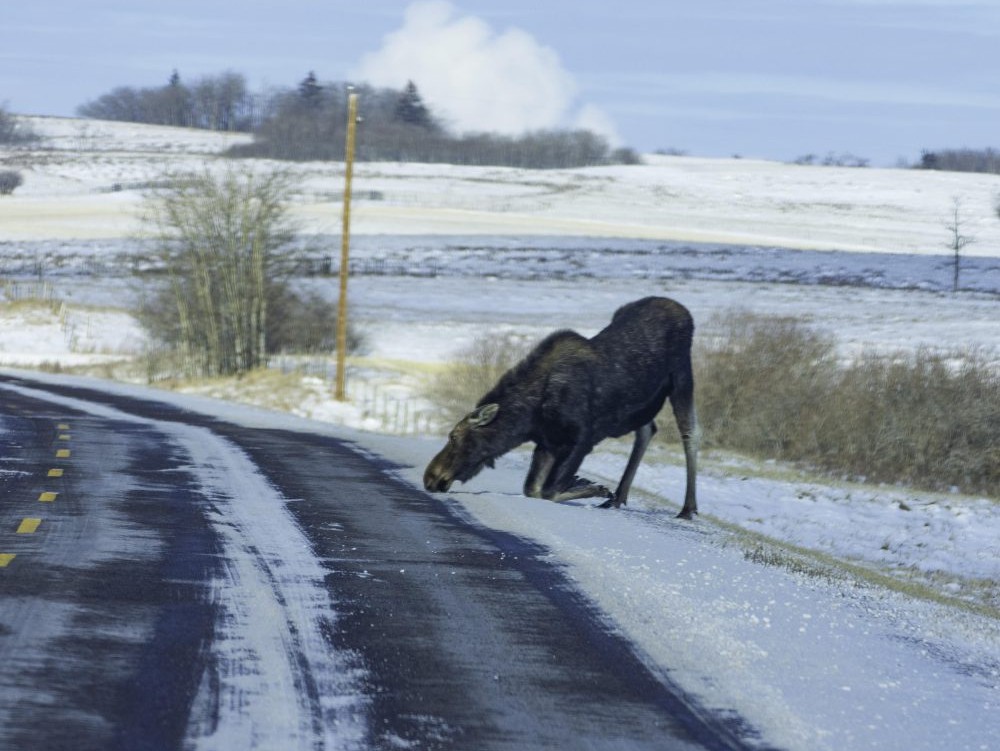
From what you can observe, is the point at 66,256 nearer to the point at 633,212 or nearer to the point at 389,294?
the point at 389,294

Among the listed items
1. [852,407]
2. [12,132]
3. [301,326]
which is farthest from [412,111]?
[852,407]

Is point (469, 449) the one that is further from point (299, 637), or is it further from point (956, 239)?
point (956, 239)

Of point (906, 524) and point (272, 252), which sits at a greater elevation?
point (272, 252)

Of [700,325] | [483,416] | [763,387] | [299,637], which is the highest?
[483,416]

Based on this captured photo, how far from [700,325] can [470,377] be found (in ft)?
24.0

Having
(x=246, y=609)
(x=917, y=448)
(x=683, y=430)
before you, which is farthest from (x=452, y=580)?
(x=917, y=448)

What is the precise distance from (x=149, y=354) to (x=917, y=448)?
1025 inches

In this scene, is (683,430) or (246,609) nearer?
(246,609)

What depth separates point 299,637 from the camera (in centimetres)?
755

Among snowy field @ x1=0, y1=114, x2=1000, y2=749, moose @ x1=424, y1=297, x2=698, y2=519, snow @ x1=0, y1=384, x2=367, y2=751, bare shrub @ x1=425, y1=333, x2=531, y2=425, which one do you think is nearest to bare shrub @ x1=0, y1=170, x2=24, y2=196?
snowy field @ x1=0, y1=114, x2=1000, y2=749

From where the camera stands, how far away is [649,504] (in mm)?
16422

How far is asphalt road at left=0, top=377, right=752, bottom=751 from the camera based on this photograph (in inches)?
237

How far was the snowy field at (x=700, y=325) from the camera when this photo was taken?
7918mm

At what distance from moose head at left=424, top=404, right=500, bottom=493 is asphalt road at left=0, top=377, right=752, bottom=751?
853 millimetres
